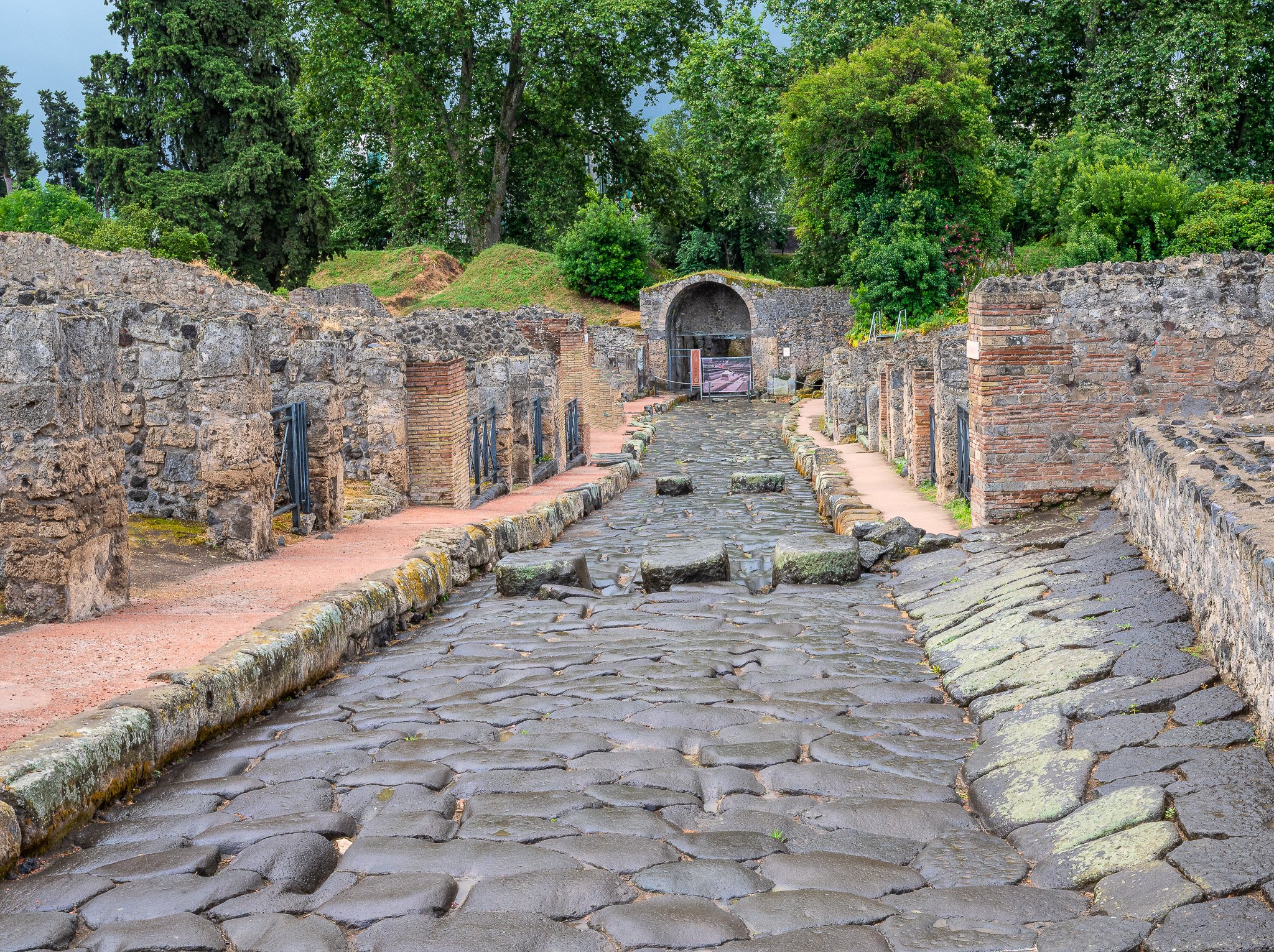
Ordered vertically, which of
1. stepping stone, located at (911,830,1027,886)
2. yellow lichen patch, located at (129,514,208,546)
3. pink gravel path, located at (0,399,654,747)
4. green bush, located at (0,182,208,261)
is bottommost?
stepping stone, located at (911,830,1027,886)

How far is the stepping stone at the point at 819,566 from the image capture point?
32.2ft

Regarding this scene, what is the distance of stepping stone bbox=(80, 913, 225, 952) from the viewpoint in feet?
11.1

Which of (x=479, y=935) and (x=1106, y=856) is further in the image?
(x=1106, y=856)

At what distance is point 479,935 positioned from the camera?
3.44m

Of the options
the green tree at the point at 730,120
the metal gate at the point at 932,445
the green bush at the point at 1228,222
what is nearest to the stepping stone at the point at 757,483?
the metal gate at the point at 932,445

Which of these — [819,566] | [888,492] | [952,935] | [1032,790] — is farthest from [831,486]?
[952,935]

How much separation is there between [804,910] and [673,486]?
44.7ft

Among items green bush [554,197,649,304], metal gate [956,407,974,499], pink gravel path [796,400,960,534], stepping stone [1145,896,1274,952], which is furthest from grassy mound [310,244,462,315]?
stepping stone [1145,896,1274,952]

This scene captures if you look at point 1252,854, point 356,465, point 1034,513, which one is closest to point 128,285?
point 356,465

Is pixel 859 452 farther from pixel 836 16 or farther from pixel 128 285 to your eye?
pixel 836 16

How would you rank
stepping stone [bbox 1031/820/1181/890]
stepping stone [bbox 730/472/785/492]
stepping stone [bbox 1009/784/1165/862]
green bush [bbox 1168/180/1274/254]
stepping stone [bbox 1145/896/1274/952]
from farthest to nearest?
green bush [bbox 1168/180/1274/254] → stepping stone [bbox 730/472/785/492] → stepping stone [bbox 1009/784/1165/862] → stepping stone [bbox 1031/820/1181/890] → stepping stone [bbox 1145/896/1274/952]

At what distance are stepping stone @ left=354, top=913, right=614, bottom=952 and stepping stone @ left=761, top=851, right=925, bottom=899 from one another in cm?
77

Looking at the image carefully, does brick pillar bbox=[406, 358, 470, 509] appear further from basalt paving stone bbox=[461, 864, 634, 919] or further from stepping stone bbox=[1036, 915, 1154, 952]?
stepping stone bbox=[1036, 915, 1154, 952]

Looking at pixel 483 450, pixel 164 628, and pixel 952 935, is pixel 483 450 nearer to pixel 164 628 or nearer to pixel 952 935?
pixel 164 628
